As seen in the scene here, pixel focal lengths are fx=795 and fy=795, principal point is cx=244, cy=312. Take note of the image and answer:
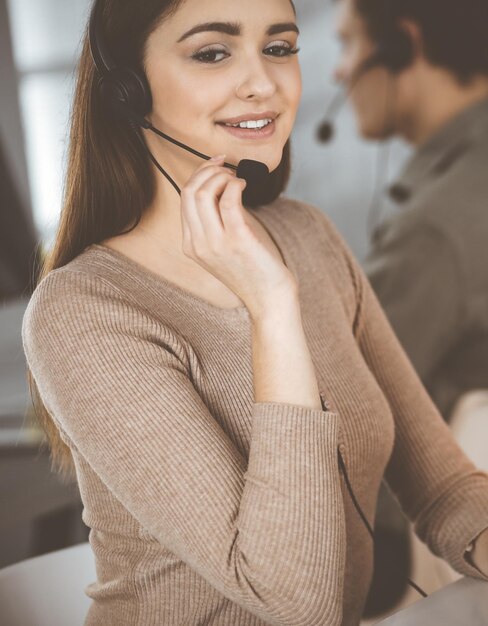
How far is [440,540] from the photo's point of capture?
1.03 m

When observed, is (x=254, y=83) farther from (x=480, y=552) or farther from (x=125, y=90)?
(x=480, y=552)

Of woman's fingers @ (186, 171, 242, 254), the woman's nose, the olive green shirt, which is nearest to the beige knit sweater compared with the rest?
woman's fingers @ (186, 171, 242, 254)

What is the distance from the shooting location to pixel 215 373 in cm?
91

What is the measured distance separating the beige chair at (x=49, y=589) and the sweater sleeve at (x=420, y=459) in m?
0.45

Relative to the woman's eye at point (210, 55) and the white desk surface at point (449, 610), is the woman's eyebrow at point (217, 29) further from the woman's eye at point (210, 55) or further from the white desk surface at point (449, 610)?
the white desk surface at point (449, 610)

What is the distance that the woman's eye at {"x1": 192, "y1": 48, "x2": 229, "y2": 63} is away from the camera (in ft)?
3.07

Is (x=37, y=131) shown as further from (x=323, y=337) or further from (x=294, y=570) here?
(x=294, y=570)

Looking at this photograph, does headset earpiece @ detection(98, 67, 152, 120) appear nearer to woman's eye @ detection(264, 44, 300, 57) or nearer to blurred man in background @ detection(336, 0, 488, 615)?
woman's eye @ detection(264, 44, 300, 57)

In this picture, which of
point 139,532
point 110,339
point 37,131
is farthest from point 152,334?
point 37,131

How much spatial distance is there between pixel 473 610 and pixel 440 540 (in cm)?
23

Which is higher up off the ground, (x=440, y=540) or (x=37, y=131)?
(x=37, y=131)

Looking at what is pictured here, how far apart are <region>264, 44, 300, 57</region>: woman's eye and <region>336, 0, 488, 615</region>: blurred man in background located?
851 mm

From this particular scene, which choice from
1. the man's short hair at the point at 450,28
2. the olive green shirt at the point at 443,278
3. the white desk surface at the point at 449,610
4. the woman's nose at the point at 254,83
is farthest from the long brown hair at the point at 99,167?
the man's short hair at the point at 450,28

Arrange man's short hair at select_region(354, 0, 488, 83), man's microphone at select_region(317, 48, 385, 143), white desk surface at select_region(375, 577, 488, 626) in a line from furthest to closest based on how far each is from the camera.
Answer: man's microphone at select_region(317, 48, 385, 143), man's short hair at select_region(354, 0, 488, 83), white desk surface at select_region(375, 577, 488, 626)
